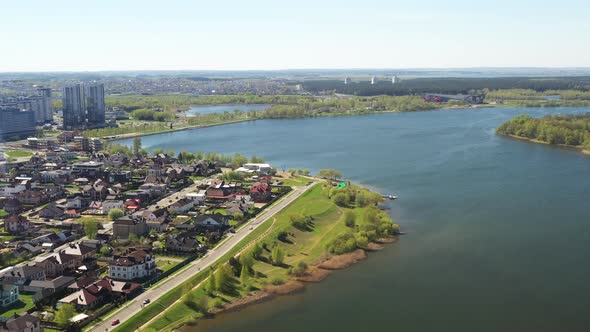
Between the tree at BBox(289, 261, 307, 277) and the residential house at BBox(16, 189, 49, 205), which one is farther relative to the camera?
the residential house at BBox(16, 189, 49, 205)

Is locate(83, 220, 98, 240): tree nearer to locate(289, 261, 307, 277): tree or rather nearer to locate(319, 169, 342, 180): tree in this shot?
locate(289, 261, 307, 277): tree

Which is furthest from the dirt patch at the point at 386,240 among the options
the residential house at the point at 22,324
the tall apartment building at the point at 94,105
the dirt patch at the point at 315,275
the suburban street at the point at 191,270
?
the tall apartment building at the point at 94,105

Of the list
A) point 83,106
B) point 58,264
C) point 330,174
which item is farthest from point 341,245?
point 83,106

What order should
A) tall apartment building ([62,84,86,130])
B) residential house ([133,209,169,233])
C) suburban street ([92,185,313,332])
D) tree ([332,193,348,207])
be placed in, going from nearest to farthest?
suburban street ([92,185,313,332]) < residential house ([133,209,169,233]) < tree ([332,193,348,207]) < tall apartment building ([62,84,86,130])

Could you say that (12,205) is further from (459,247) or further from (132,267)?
(459,247)

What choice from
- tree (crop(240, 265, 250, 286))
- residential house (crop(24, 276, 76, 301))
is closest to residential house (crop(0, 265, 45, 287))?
residential house (crop(24, 276, 76, 301))

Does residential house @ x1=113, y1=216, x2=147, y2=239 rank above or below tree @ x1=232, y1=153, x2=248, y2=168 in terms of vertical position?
below

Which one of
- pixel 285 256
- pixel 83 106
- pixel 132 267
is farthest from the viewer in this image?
pixel 83 106
